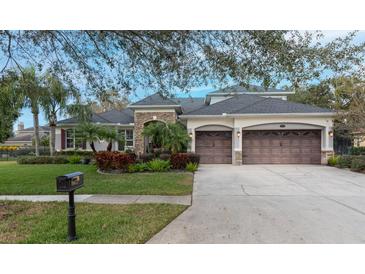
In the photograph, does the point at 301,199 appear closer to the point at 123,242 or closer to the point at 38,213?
the point at 123,242

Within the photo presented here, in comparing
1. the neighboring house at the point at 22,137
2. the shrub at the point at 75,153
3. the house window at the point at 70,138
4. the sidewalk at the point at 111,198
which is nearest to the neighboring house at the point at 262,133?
the shrub at the point at 75,153

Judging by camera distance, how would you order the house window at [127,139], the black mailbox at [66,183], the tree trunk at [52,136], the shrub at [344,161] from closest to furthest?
the black mailbox at [66,183]
the shrub at [344,161]
the tree trunk at [52,136]
the house window at [127,139]

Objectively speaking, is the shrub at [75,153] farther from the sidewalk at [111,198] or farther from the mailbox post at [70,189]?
the mailbox post at [70,189]

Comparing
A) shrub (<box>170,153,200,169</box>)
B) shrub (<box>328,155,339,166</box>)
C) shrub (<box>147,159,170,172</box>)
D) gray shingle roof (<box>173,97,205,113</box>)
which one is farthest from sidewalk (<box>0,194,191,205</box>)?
gray shingle roof (<box>173,97,205,113</box>)

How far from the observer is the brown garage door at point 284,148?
1703cm

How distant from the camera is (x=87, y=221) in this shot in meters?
5.16

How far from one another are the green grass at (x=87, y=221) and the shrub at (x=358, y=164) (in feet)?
36.5

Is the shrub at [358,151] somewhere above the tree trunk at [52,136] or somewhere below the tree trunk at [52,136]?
below

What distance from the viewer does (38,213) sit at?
5.79 metres

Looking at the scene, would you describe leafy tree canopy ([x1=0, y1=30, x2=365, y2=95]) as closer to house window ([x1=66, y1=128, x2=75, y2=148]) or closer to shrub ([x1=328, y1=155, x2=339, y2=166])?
shrub ([x1=328, y1=155, x2=339, y2=166])

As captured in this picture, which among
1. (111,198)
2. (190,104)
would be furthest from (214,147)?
(111,198)

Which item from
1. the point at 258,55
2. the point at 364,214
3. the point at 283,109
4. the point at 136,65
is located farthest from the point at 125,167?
the point at 283,109

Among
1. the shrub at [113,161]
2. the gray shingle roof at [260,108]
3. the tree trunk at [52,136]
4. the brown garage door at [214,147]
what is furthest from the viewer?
the tree trunk at [52,136]

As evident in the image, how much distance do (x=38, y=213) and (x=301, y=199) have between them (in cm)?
653
